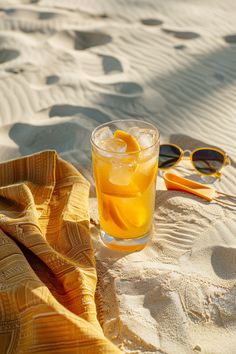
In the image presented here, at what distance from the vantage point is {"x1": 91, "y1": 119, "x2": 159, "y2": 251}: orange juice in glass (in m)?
1.65

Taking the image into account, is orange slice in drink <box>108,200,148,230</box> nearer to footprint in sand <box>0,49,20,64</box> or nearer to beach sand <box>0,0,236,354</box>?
beach sand <box>0,0,236,354</box>

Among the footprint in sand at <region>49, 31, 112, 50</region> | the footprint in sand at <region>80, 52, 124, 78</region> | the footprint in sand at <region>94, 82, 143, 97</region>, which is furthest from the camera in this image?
the footprint in sand at <region>49, 31, 112, 50</region>

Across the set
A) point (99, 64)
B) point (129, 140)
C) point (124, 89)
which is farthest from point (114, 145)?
point (99, 64)

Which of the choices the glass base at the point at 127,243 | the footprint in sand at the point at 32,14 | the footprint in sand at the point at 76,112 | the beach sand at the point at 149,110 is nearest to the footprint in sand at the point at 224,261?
the beach sand at the point at 149,110

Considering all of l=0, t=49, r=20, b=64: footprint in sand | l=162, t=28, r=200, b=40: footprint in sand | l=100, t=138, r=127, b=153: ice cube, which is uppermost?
l=100, t=138, r=127, b=153: ice cube

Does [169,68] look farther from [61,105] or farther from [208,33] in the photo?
[61,105]

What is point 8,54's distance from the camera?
3607mm

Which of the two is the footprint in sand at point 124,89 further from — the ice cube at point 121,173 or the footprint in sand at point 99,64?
the ice cube at point 121,173

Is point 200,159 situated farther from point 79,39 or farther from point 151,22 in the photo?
point 151,22

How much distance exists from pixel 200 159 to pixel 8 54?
77.5 inches

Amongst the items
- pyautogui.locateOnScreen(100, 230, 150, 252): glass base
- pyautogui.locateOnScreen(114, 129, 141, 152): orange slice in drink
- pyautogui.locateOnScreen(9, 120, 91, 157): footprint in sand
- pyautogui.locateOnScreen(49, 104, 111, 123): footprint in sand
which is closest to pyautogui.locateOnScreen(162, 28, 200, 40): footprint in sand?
pyautogui.locateOnScreen(49, 104, 111, 123): footprint in sand

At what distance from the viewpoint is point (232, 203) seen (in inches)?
81.4

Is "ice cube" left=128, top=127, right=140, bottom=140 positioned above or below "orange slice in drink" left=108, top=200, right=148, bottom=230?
above

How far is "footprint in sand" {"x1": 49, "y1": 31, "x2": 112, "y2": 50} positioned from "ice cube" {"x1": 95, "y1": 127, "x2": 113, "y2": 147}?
212cm
